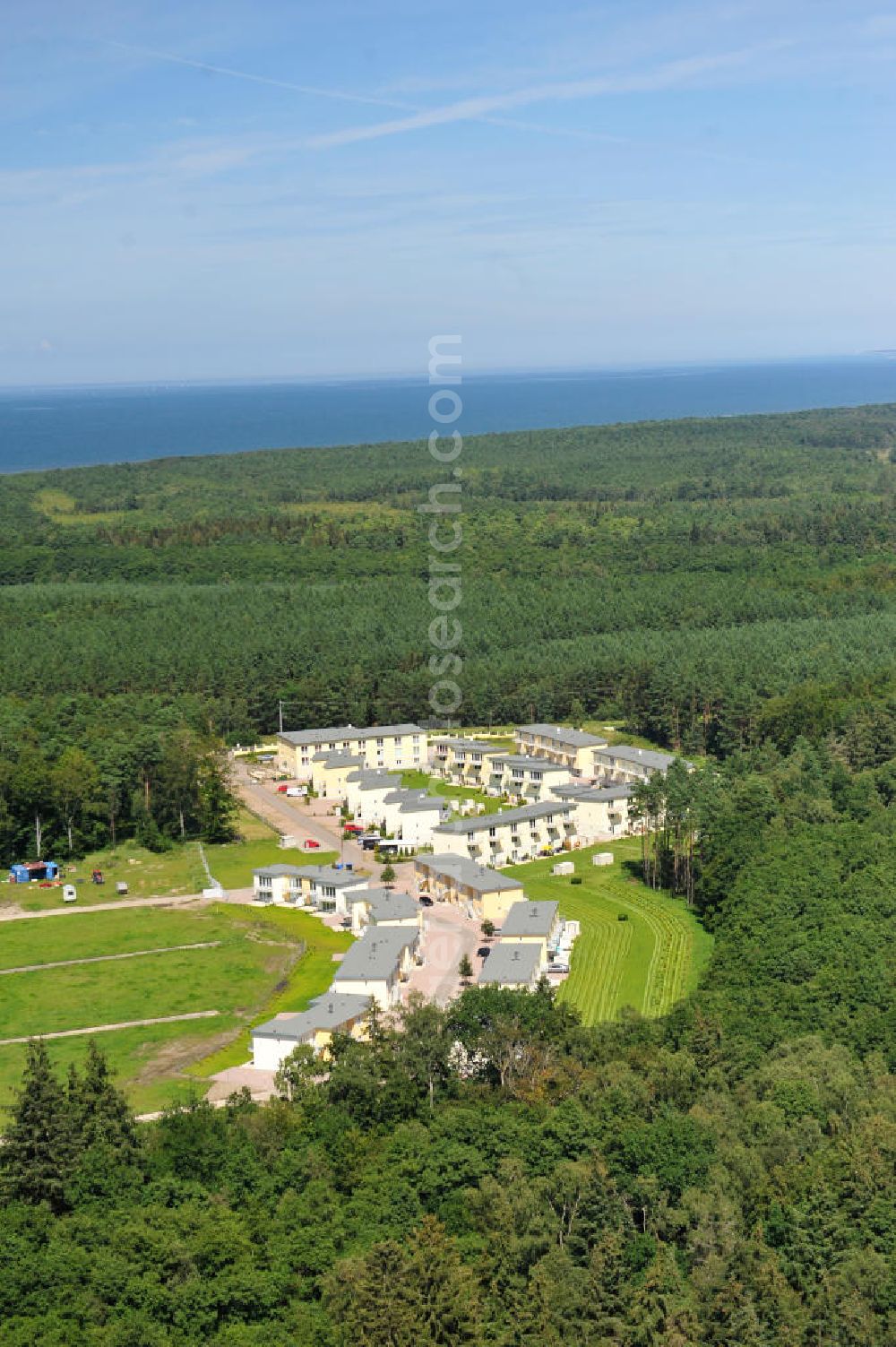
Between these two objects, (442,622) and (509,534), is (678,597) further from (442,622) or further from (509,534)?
(509,534)

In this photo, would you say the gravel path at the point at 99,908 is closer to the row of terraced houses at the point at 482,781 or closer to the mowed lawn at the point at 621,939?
the row of terraced houses at the point at 482,781

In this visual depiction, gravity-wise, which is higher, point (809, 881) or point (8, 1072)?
point (809, 881)

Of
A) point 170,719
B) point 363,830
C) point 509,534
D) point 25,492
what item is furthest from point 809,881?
point 25,492

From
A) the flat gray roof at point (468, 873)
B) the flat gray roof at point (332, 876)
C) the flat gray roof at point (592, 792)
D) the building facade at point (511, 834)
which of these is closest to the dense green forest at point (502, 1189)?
the flat gray roof at point (468, 873)

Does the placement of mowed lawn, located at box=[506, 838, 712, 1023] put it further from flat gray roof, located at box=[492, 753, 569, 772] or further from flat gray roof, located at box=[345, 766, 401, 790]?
flat gray roof, located at box=[345, 766, 401, 790]

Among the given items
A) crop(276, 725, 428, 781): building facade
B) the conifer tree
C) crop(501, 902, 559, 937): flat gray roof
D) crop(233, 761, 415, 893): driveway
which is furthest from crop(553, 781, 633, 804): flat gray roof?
the conifer tree

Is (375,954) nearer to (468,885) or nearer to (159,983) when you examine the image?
(159,983)
